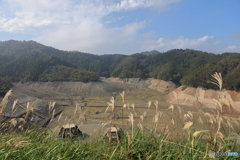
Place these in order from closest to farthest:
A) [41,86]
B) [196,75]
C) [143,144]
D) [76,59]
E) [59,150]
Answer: [59,150] → [143,144] → [196,75] → [41,86] → [76,59]

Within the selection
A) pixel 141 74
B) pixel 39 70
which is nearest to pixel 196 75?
pixel 141 74

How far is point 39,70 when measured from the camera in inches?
2805

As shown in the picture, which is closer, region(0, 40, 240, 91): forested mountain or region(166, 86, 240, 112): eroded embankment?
region(166, 86, 240, 112): eroded embankment

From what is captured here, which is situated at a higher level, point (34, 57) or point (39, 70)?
point (34, 57)

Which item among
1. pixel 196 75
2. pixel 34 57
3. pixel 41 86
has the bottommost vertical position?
pixel 41 86

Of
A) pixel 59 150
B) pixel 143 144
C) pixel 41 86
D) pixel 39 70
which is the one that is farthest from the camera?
pixel 39 70

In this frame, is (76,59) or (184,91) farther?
(76,59)

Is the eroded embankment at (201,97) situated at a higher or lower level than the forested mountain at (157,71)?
lower

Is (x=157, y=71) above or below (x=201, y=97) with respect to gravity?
above

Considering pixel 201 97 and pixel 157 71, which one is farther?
pixel 157 71

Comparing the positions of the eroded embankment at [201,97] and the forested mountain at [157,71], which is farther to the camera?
the forested mountain at [157,71]

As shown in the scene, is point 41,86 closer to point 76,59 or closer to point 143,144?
point 143,144

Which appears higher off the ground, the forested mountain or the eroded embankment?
the forested mountain

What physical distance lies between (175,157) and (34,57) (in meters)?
89.0
